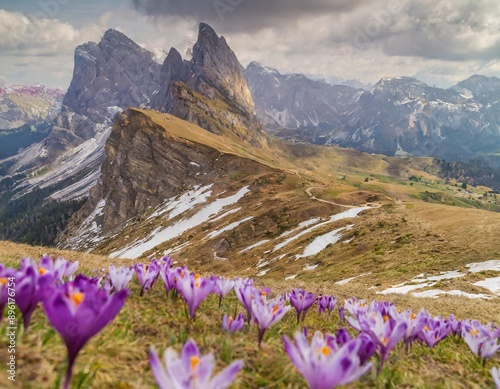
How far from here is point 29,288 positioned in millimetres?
2783

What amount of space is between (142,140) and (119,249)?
169ft

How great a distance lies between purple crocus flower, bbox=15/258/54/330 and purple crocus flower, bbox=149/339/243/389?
1370 mm

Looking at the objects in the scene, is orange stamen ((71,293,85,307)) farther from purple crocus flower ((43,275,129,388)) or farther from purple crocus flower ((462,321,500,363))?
purple crocus flower ((462,321,500,363))

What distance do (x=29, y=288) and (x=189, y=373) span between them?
63.8 inches

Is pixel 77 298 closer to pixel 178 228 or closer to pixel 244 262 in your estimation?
pixel 244 262

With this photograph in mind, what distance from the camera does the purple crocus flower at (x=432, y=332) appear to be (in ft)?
16.4

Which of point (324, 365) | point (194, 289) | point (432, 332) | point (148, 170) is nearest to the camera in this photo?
point (324, 365)

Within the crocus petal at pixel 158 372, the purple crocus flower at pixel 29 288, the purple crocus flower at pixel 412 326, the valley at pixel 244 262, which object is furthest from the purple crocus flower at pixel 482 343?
the purple crocus flower at pixel 29 288

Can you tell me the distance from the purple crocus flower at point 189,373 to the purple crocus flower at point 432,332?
3948mm

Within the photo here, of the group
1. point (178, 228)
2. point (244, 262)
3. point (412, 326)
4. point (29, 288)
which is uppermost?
point (29, 288)

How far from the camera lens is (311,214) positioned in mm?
64500

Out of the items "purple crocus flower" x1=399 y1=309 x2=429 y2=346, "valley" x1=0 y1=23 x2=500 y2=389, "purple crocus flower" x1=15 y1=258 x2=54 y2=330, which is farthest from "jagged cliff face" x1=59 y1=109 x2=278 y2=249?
"purple crocus flower" x1=15 y1=258 x2=54 y2=330

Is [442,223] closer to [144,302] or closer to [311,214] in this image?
[311,214]

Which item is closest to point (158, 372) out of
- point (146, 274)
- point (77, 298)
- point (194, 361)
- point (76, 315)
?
point (194, 361)
